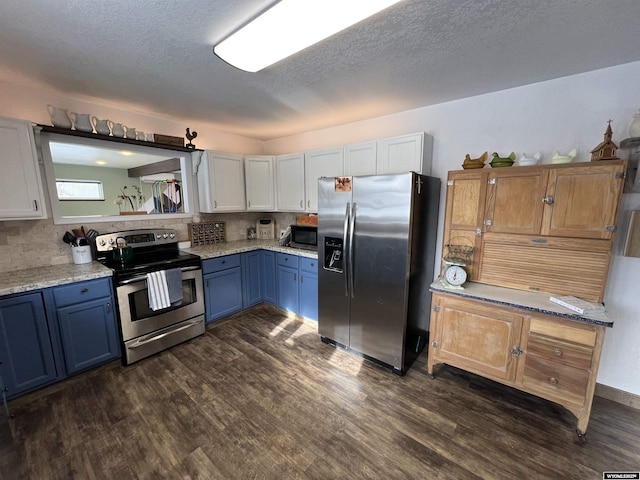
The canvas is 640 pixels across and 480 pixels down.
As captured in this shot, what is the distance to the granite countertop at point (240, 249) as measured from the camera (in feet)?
10.1

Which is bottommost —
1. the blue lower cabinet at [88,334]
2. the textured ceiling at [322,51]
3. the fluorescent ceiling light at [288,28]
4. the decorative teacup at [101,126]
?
the blue lower cabinet at [88,334]

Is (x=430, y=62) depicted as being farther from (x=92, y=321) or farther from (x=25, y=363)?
(x=25, y=363)

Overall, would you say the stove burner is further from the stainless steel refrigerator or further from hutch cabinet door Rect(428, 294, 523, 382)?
hutch cabinet door Rect(428, 294, 523, 382)

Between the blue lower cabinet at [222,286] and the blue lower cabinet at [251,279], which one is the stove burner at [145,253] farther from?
the blue lower cabinet at [251,279]

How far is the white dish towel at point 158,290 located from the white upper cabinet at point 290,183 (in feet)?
5.68

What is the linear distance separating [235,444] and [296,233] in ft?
7.44

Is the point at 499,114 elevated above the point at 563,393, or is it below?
above

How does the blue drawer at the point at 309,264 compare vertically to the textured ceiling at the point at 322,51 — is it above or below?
below

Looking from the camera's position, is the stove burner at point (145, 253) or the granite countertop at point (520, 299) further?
the stove burner at point (145, 253)

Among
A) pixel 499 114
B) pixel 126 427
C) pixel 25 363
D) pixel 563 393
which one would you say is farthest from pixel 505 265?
pixel 25 363

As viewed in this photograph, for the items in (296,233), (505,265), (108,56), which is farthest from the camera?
(296,233)

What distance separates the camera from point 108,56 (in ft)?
5.72

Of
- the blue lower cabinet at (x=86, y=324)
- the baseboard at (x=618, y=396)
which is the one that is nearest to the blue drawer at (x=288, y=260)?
the blue lower cabinet at (x=86, y=324)

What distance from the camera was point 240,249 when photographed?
335cm
